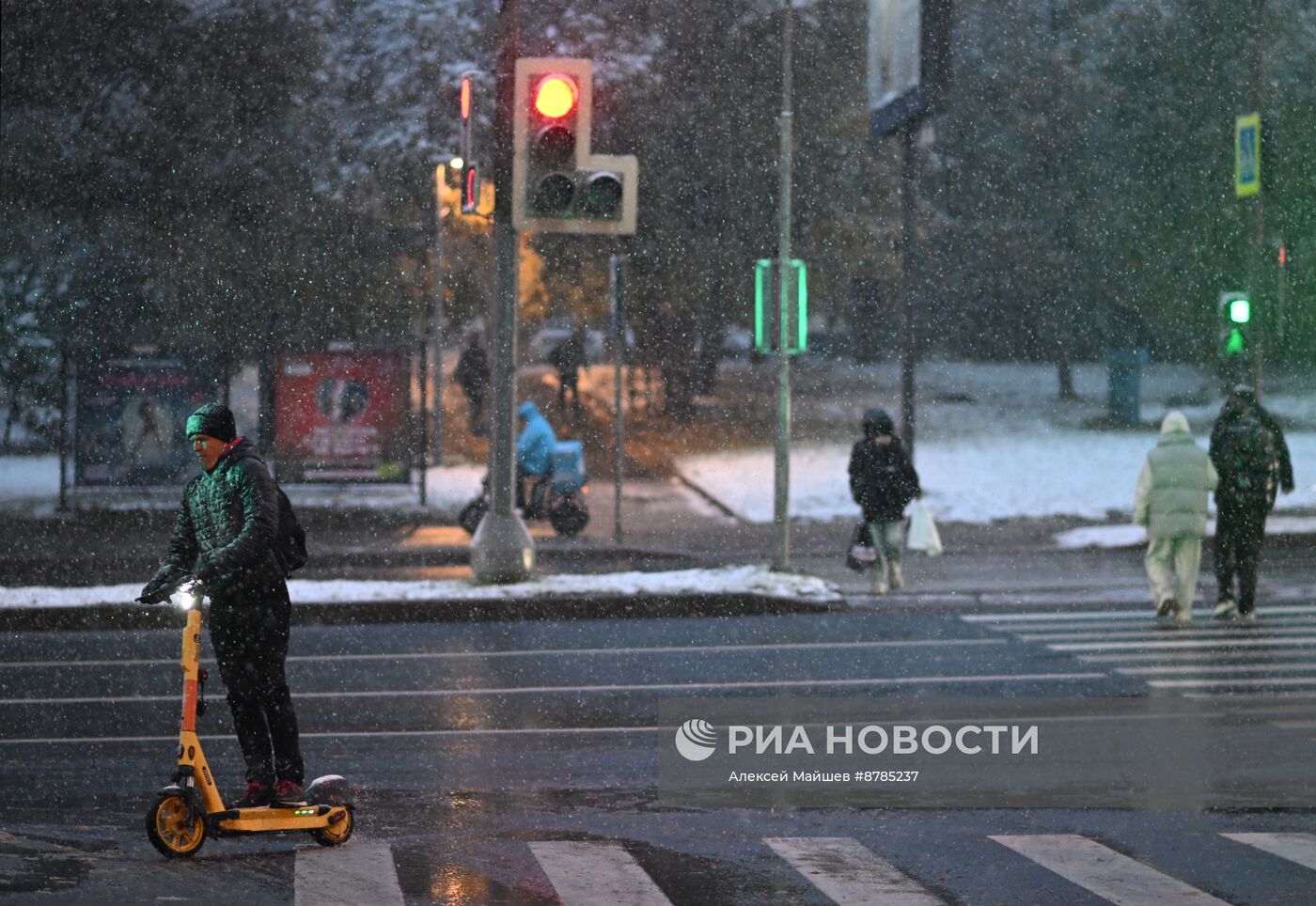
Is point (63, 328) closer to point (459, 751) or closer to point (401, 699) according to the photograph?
point (401, 699)

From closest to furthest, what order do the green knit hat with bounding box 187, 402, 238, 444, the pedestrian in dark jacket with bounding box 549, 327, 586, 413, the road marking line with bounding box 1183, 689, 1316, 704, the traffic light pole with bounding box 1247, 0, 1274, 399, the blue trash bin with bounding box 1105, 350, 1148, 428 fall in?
the green knit hat with bounding box 187, 402, 238, 444
the road marking line with bounding box 1183, 689, 1316, 704
the traffic light pole with bounding box 1247, 0, 1274, 399
the pedestrian in dark jacket with bounding box 549, 327, 586, 413
the blue trash bin with bounding box 1105, 350, 1148, 428

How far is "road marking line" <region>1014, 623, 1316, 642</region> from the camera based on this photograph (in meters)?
14.2

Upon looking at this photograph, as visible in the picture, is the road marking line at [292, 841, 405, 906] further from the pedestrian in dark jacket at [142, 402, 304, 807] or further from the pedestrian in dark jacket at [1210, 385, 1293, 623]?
the pedestrian in dark jacket at [1210, 385, 1293, 623]

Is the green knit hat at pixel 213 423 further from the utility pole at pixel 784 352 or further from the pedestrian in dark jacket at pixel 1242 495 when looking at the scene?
the utility pole at pixel 784 352

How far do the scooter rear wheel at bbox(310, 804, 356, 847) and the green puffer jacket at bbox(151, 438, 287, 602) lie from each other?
0.92 metres

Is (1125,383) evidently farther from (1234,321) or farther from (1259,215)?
(1234,321)

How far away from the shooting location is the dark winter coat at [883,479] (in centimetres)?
1662

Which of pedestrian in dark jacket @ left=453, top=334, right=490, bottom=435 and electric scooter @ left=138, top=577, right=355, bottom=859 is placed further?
pedestrian in dark jacket @ left=453, top=334, right=490, bottom=435

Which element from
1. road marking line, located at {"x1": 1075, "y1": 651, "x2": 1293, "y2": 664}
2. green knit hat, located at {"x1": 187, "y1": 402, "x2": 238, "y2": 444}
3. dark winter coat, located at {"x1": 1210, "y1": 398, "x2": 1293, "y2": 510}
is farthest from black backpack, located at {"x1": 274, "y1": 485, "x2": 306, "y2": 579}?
dark winter coat, located at {"x1": 1210, "y1": 398, "x2": 1293, "y2": 510}

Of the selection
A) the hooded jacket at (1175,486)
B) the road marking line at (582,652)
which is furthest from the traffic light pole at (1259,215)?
the road marking line at (582,652)

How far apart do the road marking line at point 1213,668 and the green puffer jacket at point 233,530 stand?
22.3ft

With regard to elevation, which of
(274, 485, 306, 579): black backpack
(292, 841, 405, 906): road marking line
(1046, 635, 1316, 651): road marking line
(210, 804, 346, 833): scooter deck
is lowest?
(1046, 635, 1316, 651): road marking line

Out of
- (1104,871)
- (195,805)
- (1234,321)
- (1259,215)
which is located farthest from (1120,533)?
(195,805)

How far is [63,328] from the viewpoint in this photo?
2891 centimetres
